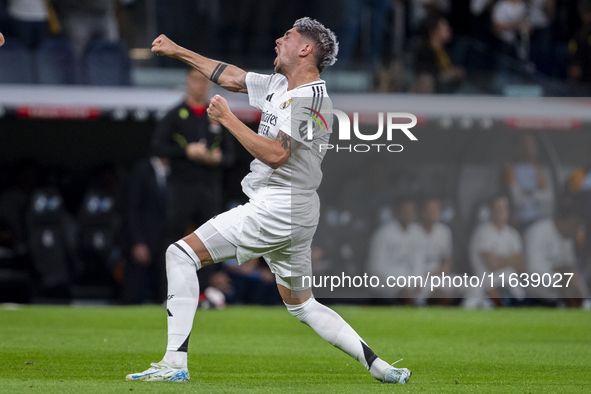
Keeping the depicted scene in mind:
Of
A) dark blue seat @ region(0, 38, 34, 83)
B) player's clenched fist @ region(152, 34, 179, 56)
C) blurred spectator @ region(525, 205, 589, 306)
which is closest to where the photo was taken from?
player's clenched fist @ region(152, 34, 179, 56)

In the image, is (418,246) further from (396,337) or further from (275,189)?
(275,189)

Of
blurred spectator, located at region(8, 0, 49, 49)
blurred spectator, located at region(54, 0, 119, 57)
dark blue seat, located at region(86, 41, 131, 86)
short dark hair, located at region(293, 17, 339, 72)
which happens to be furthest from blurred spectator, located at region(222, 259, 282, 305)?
short dark hair, located at region(293, 17, 339, 72)

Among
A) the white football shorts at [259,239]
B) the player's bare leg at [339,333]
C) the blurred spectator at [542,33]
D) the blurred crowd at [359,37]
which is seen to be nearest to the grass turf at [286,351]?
the player's bare leg at [339,333]

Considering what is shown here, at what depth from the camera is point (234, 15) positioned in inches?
521

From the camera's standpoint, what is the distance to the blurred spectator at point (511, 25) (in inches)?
549

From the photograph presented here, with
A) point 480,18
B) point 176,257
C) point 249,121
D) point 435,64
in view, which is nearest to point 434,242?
point 435,64

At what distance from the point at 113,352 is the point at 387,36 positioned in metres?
8.33

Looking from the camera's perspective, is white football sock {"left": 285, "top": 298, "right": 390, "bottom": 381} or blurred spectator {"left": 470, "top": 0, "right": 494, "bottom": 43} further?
blurred spectator {"left": 470, "top": 0, "right": 494, "bottom": 43}

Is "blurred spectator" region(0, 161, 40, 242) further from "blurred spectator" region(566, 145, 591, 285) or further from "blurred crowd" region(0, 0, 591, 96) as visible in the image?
"blurred spectator" region(566, 145, 591, 285)

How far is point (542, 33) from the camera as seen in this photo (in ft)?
46.9

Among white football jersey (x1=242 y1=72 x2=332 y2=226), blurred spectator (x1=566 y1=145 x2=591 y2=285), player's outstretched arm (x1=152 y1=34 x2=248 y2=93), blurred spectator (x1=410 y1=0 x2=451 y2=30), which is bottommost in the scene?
blurred spectator (x1=566 y1=145 x2=591 y2=285)

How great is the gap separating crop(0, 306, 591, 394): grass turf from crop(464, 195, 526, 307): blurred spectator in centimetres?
157

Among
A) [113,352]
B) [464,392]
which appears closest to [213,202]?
[113,352]

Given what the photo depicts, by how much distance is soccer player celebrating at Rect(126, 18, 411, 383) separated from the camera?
4.80 m
